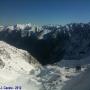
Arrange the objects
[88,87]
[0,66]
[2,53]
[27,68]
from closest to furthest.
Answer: [88,87] < [0,66] < [27,68] < [2,53]

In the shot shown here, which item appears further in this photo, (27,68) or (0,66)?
(27,68)

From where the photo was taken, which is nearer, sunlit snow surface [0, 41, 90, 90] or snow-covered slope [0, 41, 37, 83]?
sunlit snow surface [0, 41, 90, 90]

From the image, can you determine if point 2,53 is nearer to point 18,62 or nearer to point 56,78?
point 18,62

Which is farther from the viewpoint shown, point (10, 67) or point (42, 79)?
point (10, 67)

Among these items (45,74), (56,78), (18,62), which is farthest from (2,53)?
(56,78)

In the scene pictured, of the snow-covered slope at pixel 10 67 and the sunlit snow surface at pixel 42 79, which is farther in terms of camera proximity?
the snow-covered slope at pixel 10 67

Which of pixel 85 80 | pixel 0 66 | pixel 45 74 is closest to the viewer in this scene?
pixel 85 80

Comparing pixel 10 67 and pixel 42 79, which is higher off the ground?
pixel 10 67

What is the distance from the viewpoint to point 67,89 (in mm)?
45125

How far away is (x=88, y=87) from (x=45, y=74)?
20.7 metres

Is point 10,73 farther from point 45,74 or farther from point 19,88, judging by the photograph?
point 19,88

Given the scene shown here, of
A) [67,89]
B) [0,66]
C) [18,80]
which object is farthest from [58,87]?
[0,66]

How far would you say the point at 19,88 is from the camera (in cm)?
4841

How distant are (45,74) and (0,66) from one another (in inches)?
562
